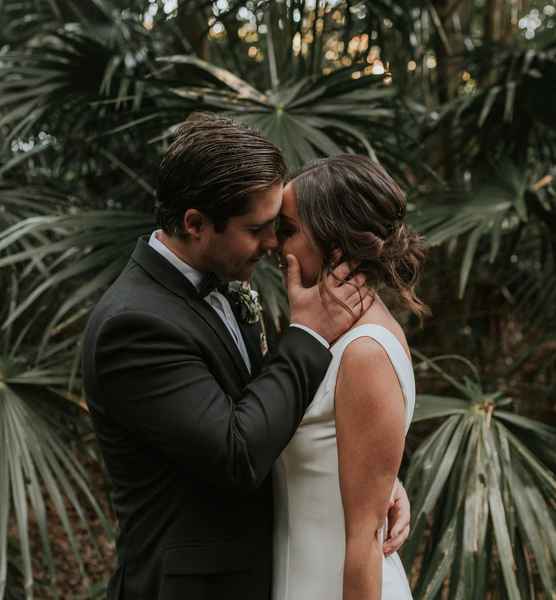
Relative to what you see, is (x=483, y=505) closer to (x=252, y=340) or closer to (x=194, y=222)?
(x=252, y=340)

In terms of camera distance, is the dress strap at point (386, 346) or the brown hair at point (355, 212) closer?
the dress strap at point (386, 346)

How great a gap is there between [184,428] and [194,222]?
476 mm

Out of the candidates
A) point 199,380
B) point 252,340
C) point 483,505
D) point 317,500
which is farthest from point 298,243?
point 483,505

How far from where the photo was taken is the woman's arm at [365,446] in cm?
151

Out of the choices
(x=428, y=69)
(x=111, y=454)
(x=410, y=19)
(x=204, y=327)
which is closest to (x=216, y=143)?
(x=204, y=327)

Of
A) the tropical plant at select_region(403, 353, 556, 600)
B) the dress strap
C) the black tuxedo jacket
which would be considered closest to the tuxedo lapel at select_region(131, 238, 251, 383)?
the black tuxedo jacket

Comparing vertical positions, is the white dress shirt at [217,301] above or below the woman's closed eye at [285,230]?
below

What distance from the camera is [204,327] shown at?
1.57m

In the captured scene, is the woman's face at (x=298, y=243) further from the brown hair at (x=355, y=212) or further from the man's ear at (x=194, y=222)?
the man's ear at (x=194, y=222)

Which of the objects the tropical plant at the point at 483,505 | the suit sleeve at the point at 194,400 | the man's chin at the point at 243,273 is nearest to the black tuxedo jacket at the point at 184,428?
the suit sleeve at the point at 194,400

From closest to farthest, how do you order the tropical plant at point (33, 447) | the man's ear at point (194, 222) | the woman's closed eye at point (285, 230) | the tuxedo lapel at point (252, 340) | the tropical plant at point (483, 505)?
the man's ear at point (194, 222), the woman's closed eye at point (285, 230), the tuxedo lapel at point (252, 340), the tropical plant at point (483, 505), the tropical plant at point (33, 447)

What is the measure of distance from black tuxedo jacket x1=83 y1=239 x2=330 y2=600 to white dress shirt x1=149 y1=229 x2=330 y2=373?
0.02 m

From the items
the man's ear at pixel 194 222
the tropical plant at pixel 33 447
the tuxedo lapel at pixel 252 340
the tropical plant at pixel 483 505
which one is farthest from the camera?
the tropical plant at pixel 33 447

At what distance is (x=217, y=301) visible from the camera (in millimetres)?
1781
